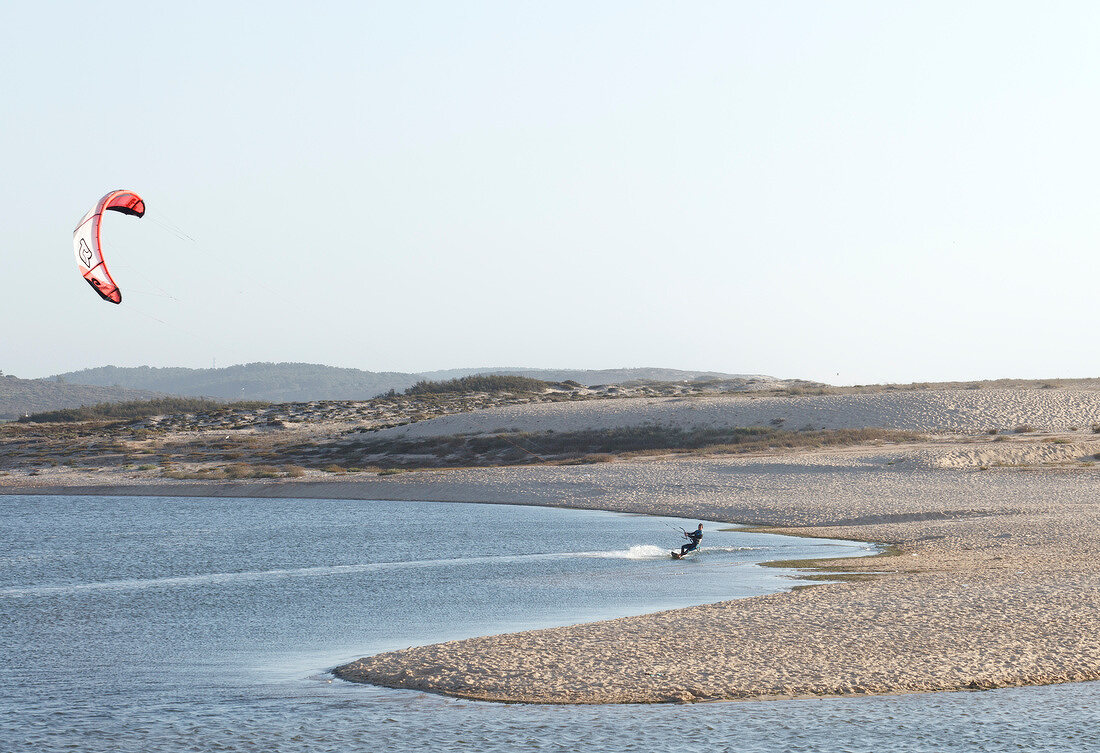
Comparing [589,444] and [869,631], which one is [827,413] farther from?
[869,631]


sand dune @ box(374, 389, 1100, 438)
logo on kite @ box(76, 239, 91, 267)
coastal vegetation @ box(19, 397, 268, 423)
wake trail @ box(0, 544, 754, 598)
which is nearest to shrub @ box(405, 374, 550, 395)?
coastal vegetation @ box(19, 397, 268, 423)

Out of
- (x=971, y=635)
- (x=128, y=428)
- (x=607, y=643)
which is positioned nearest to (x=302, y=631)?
(x=607, y=643)

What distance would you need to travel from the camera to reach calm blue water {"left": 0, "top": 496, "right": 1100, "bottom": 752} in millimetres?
10523

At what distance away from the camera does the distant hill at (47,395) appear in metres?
151

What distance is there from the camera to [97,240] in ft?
77.8

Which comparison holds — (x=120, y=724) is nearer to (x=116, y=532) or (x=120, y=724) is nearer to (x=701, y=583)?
(x=701, y=583)

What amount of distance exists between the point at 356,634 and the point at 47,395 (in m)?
161

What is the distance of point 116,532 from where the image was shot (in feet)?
104

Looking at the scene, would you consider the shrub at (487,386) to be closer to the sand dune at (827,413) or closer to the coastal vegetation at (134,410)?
the coastal vegetation at (134,410)

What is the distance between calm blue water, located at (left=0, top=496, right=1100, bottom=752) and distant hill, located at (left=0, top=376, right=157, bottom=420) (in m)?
129

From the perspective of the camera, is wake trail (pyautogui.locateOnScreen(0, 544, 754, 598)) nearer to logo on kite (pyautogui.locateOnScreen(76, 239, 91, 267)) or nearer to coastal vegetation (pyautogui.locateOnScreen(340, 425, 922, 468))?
logo on kite (pyautogui.locateOnScreen(76, 239, 91, 267))

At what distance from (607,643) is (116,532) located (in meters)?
22.2

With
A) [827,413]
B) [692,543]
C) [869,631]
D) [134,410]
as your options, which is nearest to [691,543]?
[692,543]

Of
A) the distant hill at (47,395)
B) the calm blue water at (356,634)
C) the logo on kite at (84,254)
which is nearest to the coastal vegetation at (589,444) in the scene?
the calm blue water at (356,634)
